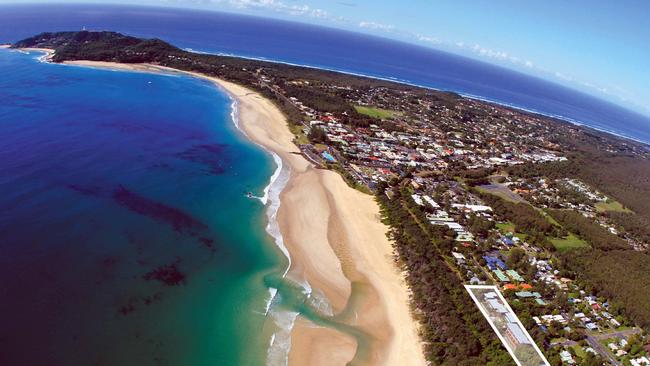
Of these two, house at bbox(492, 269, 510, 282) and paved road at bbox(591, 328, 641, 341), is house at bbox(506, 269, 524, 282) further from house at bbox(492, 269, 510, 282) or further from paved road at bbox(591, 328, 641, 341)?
paved road at bbox(591, 328, 641, 341)

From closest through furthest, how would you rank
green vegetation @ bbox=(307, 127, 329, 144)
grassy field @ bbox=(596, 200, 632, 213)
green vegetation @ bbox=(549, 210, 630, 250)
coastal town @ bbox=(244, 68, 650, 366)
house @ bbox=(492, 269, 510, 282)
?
coastal town @ bbox=(244, 68, 650, 366), house @ bbox=(492, 269, 510, 282), green vegetation @ bbox=(549, 210, 630, 250), grassy field @ bbox=(596, 200, 632, 213), green vegetation @ bbox=(307, 127, 329, 144)

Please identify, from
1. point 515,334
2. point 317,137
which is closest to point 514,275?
point 515,334

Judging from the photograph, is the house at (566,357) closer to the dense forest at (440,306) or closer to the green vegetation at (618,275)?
the dense forest at (440,306)

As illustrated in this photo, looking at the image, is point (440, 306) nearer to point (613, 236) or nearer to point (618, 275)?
point (618, 275)

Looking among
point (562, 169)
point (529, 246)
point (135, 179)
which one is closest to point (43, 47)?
Answer: point (135, 179)

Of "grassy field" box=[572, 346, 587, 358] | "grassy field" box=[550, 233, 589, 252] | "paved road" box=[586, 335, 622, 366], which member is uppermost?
"grassy field" box=[550, 233, 589, 252]

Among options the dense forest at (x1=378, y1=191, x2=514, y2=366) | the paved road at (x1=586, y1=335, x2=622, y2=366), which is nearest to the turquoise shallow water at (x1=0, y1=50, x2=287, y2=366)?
the dense forest at (x1=378, y1=191, x2=514, y2=366)
